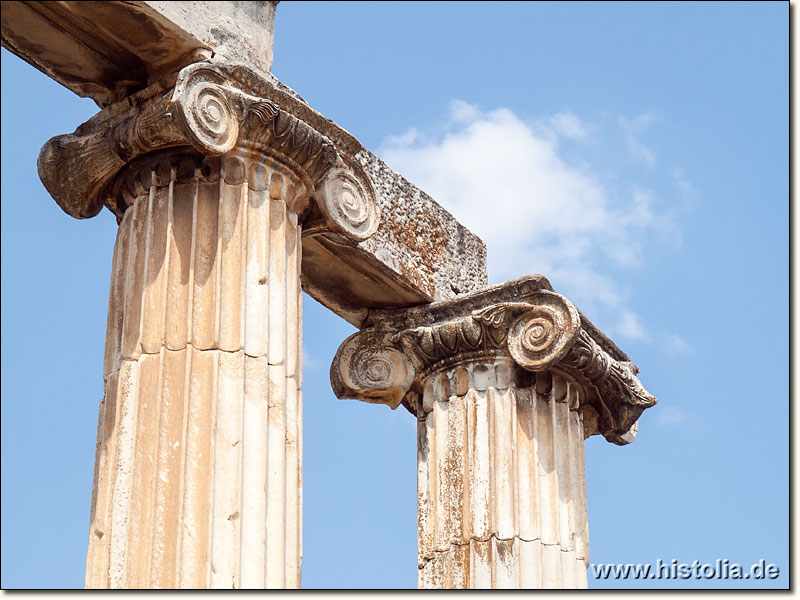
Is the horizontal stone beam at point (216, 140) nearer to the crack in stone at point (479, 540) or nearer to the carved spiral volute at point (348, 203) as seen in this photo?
the carved spiral volute at point (348, 203)

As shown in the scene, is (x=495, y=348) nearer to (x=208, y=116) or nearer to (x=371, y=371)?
(x=371, y=371)

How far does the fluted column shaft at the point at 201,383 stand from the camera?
34.0ft

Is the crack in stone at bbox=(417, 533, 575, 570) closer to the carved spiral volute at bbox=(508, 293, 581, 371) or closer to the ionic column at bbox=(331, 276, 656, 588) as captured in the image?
the ionic column at bbox=(331, 276, 656, 588)

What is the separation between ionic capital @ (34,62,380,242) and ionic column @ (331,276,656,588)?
286 centimetres

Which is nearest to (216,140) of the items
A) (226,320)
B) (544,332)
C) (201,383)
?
(226,320)

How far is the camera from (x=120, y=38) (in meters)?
11.4

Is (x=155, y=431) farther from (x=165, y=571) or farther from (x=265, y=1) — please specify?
(x=265, y=1)

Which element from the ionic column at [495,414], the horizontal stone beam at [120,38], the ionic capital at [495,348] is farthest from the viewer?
the ionic capital at [495,348]

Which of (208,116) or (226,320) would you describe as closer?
(226,320)

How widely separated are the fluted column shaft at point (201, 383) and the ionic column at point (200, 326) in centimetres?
1

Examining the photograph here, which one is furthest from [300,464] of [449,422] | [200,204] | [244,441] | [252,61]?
[449,422]

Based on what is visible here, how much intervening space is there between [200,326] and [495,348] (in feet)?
15.6

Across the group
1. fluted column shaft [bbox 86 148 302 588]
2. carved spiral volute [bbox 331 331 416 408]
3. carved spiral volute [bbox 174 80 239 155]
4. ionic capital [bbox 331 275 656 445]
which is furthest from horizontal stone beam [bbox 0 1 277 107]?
carved spiral volute [bbox 331 331 416 408]

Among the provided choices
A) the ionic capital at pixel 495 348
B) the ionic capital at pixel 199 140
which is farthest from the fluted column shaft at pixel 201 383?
the ionic capital at pixel 495 348
